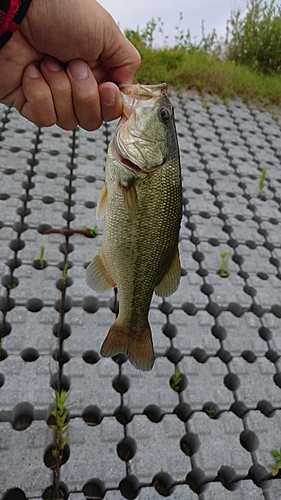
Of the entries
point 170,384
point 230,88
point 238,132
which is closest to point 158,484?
point 170,384

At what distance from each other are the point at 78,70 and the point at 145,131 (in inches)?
13.5

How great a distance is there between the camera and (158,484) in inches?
69.7

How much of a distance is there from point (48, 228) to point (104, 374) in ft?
3.57

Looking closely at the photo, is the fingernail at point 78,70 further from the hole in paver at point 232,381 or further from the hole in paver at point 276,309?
the hole in paver at point 276,309

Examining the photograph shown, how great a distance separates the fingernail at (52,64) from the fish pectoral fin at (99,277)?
2.24ft

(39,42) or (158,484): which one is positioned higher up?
(39,42)

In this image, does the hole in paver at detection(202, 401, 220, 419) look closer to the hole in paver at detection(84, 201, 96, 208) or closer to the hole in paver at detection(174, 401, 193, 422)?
the hole in paver at detection(174, 401, 193, 422)

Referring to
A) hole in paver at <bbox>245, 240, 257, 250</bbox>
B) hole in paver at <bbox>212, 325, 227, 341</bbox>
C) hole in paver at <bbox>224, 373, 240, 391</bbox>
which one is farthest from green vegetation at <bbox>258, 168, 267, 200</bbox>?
hole in paver at <bbox>224, 373, 240, 391</bbox>

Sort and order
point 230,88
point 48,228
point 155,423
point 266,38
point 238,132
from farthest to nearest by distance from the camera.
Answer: point 266,38 < point 230,88 < point 238,132 < point 48,228 < point 155,423

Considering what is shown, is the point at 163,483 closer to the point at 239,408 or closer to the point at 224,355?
the point at 239,408

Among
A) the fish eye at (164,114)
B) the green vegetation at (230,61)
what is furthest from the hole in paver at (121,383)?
the green vegetation at (230,61)

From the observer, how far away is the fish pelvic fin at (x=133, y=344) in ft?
4.93

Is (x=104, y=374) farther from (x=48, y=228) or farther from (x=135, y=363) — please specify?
(x=48, y=228)

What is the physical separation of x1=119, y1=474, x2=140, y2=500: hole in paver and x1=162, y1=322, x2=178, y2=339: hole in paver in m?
0.75
